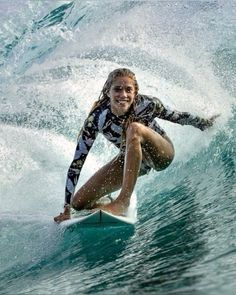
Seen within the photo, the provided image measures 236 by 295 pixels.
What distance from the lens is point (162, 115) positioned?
16.0 feet

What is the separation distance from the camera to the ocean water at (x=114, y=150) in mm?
2828

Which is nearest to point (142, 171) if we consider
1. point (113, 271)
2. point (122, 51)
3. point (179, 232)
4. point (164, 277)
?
point (179, 232)

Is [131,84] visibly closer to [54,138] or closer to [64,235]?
[64,235]

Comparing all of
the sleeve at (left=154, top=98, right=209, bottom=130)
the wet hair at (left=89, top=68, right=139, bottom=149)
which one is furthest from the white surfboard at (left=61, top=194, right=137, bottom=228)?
the sleeve at (left=154, top=98, right=209, bottom=130)

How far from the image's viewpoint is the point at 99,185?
484cm

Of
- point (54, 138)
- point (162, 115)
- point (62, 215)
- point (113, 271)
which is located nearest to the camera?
point (113, 271)

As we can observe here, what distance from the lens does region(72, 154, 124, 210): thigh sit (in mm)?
4809

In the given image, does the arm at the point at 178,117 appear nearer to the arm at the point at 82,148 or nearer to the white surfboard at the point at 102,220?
the arm at the point at 82,148

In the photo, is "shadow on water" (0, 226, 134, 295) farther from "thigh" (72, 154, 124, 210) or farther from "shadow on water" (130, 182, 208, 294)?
"thigh" (72, 154, 124, 210)

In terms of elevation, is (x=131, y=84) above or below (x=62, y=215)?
above

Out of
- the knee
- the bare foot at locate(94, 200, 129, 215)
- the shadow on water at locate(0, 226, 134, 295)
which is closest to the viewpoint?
the shadow on water at locate(0, 226, 134, 295)

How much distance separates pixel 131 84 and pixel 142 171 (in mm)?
1017

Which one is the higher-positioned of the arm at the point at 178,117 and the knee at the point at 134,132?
the arm at the point at 178,117

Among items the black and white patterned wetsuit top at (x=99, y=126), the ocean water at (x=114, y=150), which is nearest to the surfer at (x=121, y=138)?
the black and white patterned wetsuit top at (x=99, y=126)
